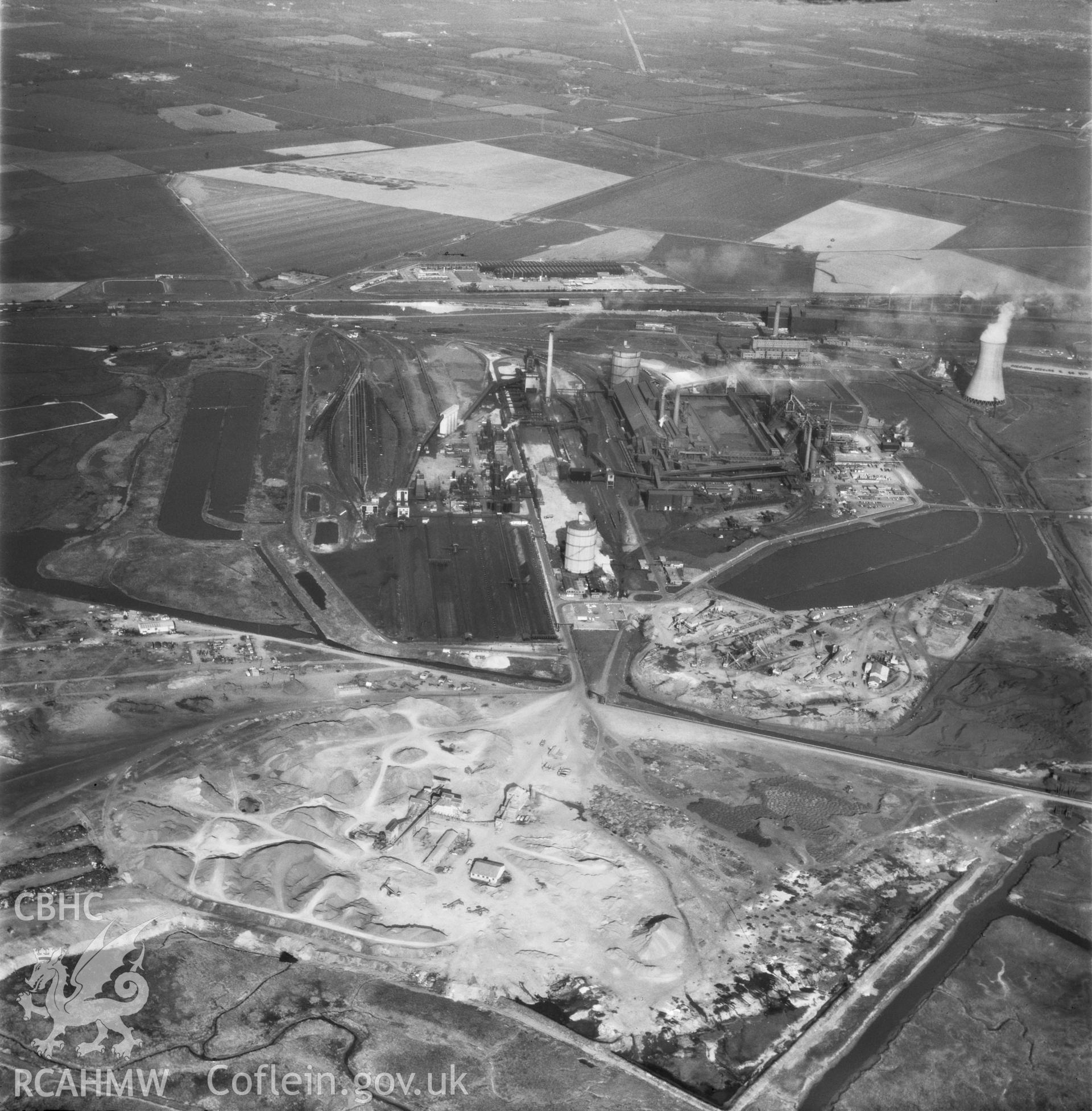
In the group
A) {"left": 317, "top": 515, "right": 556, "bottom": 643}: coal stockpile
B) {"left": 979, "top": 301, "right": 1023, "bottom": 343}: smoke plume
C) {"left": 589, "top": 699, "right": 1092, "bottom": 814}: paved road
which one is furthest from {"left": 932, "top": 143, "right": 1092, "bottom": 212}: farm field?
{"left": 589, "top": 699, "right": 1092, "bottom": 814}: paved road

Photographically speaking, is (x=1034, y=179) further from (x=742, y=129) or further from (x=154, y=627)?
(x=154, y=627)

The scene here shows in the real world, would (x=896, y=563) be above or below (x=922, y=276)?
below

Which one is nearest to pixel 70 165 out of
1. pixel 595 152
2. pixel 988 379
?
pixel 595 152

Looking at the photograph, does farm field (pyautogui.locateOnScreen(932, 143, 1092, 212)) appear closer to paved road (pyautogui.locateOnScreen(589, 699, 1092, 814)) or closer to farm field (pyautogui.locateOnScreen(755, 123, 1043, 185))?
farm field (pyautogui.locateOnScreen(755, 123, 1043, 185))

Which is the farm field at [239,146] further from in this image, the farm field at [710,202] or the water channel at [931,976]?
the water channel at [931,976]

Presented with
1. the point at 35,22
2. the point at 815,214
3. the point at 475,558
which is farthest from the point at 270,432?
the point at 35,22

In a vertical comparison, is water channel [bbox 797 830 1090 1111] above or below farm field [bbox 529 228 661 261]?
below
